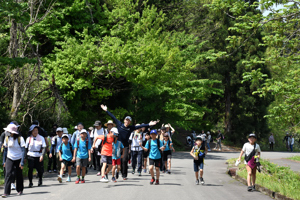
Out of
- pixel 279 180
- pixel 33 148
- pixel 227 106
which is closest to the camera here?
pixel 33 148

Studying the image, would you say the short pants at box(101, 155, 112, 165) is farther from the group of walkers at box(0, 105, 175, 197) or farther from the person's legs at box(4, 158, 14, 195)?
the person's legs at box(4, 158, 14, 195)

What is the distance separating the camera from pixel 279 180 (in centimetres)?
1377

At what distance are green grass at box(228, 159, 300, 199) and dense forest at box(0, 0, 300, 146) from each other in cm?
193

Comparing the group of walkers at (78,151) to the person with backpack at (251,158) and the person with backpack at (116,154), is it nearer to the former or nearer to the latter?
the person with backpack at (116,154)

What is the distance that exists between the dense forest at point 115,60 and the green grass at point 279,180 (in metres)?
1.93

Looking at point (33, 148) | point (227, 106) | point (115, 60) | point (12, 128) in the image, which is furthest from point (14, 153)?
point (227, 106)

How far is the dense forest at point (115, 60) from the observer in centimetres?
1412

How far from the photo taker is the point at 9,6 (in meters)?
14.1

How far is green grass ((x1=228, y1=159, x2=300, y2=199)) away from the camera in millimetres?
10641

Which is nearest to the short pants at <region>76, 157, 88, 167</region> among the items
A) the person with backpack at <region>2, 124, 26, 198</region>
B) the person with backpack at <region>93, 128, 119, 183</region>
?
the person with backpack at <region>93, 128, 119, 183</region>

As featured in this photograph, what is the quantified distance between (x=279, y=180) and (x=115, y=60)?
13123 mm

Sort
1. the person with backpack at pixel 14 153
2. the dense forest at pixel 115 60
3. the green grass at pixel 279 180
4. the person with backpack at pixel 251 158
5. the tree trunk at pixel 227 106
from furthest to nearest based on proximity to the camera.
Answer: the tree trunk at pixel 227 106 → the dense forest at pixel 115 60 → the person with backpack at pixel 251 158 → the green grass at pixel 279 180 → the person with backpack at pixel 14 153

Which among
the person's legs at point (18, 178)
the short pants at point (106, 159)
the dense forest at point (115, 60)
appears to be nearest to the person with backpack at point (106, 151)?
the short pants at point (106, 159)

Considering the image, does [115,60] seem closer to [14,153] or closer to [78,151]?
[78,151]
